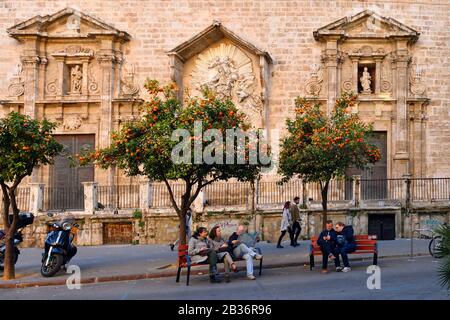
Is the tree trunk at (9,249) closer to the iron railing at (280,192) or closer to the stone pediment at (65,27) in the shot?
the iron railing at (280,192)

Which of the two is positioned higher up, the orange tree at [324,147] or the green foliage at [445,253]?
the orange tree at [324,147]

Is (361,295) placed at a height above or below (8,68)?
below

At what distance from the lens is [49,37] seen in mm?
24656

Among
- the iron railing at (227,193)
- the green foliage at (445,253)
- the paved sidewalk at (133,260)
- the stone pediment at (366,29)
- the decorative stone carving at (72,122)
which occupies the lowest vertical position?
the paved sidewalk at (133,260)

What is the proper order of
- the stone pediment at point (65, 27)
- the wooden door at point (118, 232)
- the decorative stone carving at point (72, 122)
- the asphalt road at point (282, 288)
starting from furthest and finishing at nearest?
the decorative stone carving at point (72, 122) < the stone pediment at point (65, 27) < the wooden door at point (118, 232) < the asphalt road at point (282, 288)

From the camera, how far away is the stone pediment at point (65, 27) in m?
24.2

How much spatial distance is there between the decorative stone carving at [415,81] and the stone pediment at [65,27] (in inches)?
427

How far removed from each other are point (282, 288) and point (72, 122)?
602 inches

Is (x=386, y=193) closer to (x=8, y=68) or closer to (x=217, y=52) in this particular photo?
(x=217, y=52)

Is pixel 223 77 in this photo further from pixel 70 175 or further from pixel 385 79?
pixel 70 175

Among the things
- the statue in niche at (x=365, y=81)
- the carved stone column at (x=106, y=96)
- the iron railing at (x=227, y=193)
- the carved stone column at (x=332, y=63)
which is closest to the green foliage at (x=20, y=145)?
the iron railing at (x=227, y=193)

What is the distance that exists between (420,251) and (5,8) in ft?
58.5

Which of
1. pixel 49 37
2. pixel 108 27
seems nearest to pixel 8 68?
pixel 49 37

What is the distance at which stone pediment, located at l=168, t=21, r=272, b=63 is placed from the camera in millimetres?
23742
